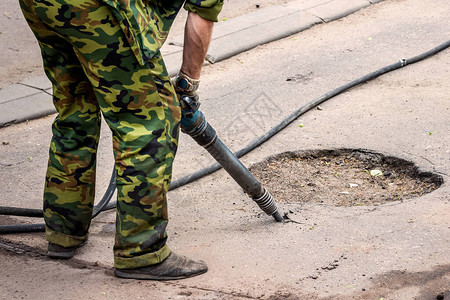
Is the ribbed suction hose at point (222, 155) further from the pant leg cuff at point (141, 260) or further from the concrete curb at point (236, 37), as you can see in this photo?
the concrete curb at point (236, 37)

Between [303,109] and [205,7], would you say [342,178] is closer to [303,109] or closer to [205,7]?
[303,109]

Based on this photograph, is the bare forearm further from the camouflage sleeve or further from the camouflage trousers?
the camouflage trousers

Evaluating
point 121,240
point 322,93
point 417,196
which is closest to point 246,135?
point 322,93

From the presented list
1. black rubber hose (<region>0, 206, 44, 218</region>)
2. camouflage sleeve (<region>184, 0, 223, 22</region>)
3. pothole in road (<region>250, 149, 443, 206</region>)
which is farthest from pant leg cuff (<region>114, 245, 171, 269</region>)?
pothole in road (<region>250, 149, 443, 206</region>)

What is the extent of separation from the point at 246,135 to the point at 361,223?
1327mm

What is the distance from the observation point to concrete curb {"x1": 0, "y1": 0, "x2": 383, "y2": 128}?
16.2ft

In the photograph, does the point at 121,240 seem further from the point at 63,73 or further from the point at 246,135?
the point at 246,135

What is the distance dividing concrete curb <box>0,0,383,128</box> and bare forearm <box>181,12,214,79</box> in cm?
230

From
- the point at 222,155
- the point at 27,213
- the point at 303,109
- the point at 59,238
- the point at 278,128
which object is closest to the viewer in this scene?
the point at 59,238

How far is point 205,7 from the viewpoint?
2.69 meters

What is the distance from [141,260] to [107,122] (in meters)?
0.57

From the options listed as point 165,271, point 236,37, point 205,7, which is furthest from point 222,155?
point 236,37

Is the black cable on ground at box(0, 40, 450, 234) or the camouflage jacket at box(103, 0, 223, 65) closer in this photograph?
the camouflage jacket at box(103, 0, 223, 65)

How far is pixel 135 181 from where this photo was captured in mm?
2717
